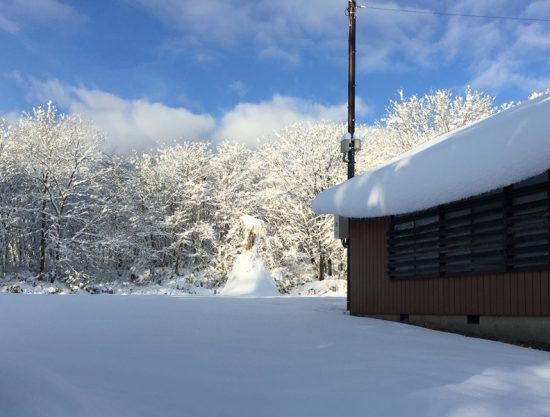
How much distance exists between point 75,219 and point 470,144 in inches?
1072

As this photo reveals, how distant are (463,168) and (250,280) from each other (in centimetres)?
1363

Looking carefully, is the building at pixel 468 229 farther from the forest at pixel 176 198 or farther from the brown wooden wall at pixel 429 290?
the forest at pixel 176 198

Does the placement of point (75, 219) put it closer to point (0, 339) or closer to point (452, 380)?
point (0, 339)

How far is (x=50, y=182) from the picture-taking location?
29672mm

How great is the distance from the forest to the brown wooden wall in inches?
556

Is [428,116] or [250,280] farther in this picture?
[428,116]

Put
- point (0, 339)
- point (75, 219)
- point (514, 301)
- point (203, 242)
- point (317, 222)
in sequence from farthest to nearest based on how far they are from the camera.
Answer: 1. point (203, 242)
2. point (75, 219)
3. point (317, 222)
4. point (514, 301)
5. point (0, 339)

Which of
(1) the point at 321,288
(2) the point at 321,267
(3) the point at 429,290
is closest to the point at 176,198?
(2) the point at 321,267

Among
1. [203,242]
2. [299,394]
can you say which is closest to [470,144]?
[299,394]

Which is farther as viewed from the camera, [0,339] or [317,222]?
[317,222]

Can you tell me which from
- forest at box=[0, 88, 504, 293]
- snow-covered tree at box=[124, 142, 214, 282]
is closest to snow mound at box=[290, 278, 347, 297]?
forest at box=[0, 88, 504, 293]

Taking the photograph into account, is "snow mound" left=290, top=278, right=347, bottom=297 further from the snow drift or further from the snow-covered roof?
the snow-covered roof

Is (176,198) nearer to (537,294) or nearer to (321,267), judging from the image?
(321,267)

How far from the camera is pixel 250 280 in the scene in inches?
793
